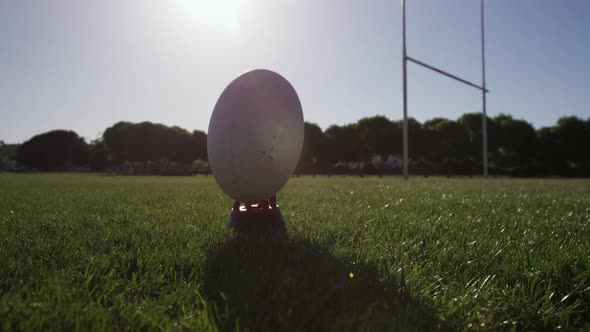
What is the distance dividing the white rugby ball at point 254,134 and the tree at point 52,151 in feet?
279

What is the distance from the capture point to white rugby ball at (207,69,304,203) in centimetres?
265

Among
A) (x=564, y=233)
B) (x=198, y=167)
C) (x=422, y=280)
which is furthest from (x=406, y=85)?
(x=198, y=167)

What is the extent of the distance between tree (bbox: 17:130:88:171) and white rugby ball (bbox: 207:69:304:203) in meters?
85.0

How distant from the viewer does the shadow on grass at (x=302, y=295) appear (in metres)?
1.25

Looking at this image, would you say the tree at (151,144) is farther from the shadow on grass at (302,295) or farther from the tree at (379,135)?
the shadow on grass at (302,295)

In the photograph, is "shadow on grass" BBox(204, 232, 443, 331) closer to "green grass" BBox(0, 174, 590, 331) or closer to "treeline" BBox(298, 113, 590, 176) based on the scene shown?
"green grass" BBox(0, 174, 590, 331)

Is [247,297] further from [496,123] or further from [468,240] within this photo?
[496,123]

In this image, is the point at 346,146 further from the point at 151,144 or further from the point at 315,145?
the point at 151,144

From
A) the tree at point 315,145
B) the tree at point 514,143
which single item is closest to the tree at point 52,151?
the tree at point 315,145

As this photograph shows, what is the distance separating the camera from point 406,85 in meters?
19.2

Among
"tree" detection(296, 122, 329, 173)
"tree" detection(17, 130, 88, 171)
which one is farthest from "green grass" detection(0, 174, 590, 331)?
"tree" detection(17, 130, 88, 171)

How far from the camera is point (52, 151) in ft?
237

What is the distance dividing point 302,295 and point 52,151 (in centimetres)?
8657

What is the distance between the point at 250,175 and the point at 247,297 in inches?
53.6
